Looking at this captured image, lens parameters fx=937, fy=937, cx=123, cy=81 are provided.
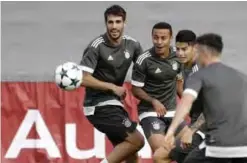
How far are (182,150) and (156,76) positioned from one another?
43.4 inches

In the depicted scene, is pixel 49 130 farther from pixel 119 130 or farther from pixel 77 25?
pixel 119 130

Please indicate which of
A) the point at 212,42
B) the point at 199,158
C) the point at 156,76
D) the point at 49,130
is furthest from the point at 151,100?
the point at 49,130

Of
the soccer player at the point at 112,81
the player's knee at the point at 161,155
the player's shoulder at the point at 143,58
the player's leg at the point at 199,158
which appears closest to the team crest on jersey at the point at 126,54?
the soccer player at the point at 112,81

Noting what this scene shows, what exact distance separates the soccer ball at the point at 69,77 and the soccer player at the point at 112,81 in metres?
0.08

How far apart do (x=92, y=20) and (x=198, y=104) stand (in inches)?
156

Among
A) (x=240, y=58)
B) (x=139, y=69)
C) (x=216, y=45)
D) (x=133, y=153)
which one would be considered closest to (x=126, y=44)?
(x=139, y=69)

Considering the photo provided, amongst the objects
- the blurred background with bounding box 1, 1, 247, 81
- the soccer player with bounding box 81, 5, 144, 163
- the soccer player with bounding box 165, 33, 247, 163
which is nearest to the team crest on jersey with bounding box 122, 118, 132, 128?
the soccer player with bounding box 81, 5, 144, 163

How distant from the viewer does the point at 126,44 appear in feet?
31.8

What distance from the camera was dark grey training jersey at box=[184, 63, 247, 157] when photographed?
7.60 metres

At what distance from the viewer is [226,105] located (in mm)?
7605

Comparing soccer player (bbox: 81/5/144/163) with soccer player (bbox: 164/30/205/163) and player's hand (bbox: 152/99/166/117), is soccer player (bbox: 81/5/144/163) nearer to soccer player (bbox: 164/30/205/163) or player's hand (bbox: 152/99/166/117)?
player's hand (bbox: 152/99/166/117)

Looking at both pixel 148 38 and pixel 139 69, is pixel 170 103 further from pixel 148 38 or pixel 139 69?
pixel 148 38

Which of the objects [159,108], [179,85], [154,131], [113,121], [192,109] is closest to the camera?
[192,109]

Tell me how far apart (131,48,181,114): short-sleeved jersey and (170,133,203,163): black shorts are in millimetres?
856
